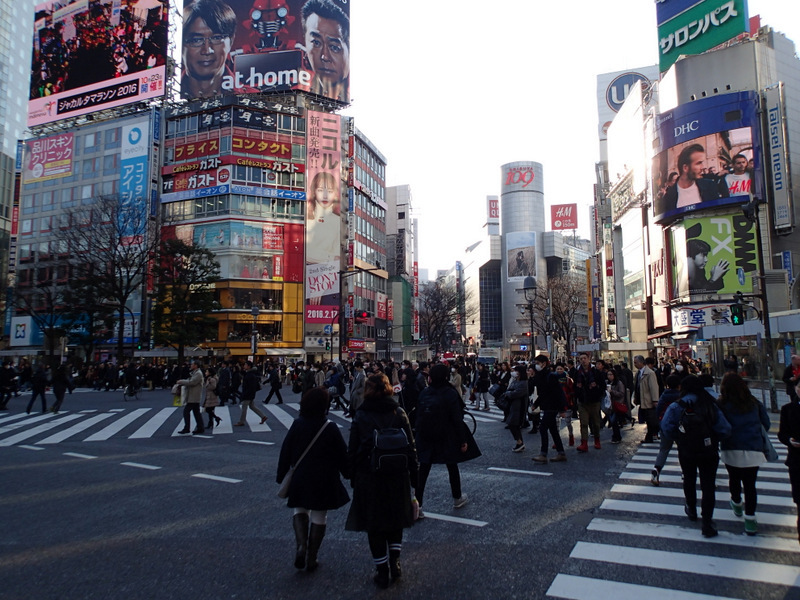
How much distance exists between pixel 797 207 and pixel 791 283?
5.83m

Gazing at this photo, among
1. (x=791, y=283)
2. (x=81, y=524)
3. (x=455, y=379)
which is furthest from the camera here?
(x=791, y=283)

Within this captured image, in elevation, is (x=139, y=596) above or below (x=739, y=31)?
below

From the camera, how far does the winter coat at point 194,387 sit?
1285 cm

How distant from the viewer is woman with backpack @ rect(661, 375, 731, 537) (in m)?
5.48

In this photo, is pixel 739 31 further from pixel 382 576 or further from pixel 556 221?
pixel 556 221

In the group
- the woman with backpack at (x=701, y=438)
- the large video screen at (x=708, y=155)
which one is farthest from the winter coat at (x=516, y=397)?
the large video screen at (x=708, y=155)

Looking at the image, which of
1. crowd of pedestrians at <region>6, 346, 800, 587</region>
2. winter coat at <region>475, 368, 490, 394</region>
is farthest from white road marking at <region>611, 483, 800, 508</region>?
winter coat at <region>475, 368, 490, 394</region>

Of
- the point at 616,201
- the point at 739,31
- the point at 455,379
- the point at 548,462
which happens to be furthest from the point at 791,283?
the point at 548,462

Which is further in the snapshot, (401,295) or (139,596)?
(401,295)

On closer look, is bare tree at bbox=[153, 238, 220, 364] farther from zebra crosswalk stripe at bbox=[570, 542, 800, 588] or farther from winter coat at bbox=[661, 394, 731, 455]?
zebra crosswalk stripe at bbox=[570, 542, 800, 588]

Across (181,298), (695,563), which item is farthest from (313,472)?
(181,298)

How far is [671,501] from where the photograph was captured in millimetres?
6910

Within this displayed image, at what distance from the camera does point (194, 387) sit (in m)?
13.1

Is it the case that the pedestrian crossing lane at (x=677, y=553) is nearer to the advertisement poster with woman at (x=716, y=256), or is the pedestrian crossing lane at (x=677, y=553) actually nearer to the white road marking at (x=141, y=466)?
the white road marking at (x=141, y=466)
